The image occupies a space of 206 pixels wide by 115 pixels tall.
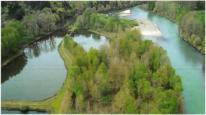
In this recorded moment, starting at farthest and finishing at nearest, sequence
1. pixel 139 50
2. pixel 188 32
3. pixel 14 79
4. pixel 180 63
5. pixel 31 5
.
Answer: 1. pixel 31 5
2. pixel 188 32
3. pixel 180 63
4. pixel 14 79
5. pixel 139 50

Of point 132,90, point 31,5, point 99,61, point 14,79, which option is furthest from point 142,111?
point 31,5

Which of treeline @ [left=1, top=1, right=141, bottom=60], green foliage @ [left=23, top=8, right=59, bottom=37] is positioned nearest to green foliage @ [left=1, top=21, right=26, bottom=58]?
treeline @ [left=1, top=1, right=141, bottom=60]

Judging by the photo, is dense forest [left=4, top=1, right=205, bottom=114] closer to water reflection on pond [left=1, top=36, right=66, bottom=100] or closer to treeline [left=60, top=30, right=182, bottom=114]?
treeline [left=60, top=30, right=182, bottom=114]

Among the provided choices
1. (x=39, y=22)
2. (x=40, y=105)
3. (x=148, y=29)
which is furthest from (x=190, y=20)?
(x=40, y=105)

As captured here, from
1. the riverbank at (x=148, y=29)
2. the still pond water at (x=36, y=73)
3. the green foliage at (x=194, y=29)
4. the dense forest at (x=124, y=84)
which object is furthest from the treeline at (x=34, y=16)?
the green foliage at (x=194, y=29)

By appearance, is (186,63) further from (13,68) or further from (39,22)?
(39,22)

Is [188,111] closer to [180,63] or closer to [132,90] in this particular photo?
[132,90]
